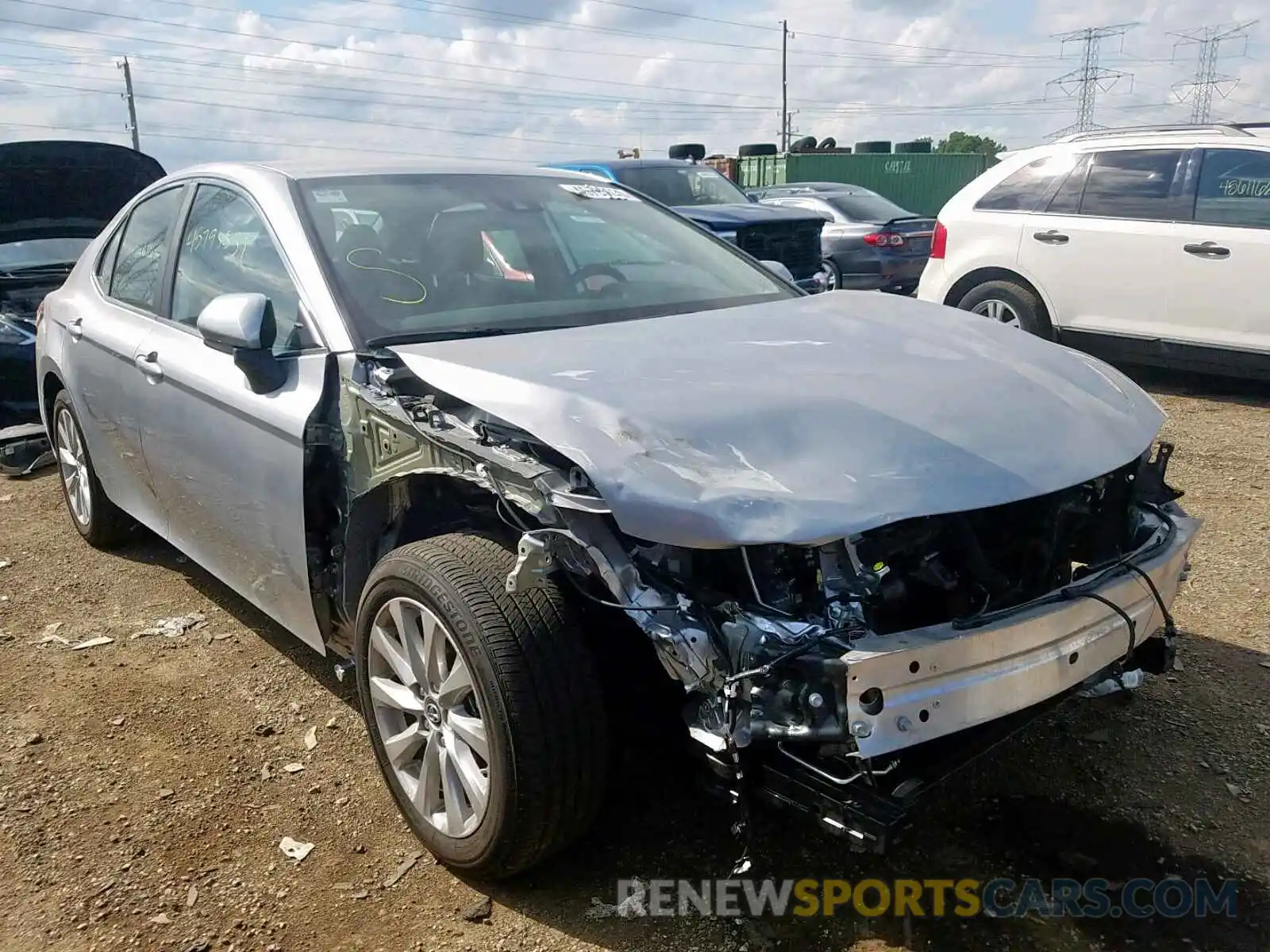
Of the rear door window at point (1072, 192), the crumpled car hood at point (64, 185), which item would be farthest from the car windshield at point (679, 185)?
the crumpled car hood at point (64, 185)

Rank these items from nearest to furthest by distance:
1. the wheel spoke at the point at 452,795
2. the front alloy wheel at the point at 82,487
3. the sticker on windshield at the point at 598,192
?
the wheel spoke at the point at 452,795, the sticker on windshield at the point at 598,192, the front alloy wheel at the point at 82,487

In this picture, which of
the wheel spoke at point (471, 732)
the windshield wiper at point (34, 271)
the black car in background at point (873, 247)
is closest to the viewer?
the wheel spoke at point (471, 732)

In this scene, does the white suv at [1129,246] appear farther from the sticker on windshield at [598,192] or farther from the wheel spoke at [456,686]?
the wheel spoke at [456,686]

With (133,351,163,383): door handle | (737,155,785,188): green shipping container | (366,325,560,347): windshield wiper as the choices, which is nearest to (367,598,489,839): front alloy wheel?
(366,325,560,347): windshield wiper

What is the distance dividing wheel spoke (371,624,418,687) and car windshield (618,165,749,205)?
8549 millimetres

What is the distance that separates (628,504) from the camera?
208 centimetres

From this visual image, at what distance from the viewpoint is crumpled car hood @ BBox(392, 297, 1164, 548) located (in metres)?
2.10

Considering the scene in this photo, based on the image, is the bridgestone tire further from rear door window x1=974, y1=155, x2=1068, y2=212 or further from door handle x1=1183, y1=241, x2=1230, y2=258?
rear door window x1=974, y1=155, x2=1068, y2=212

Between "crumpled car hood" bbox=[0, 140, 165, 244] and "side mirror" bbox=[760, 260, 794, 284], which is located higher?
"crumpled car hood" bbox=[0, 140, 165, 244]

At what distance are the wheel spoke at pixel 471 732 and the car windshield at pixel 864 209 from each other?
409 inches

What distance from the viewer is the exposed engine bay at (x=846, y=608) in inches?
79.8

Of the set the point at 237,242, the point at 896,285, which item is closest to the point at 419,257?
the point at 237,242

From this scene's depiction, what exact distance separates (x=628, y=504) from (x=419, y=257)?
1495 millimetres

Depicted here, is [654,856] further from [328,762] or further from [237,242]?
[237,242]
